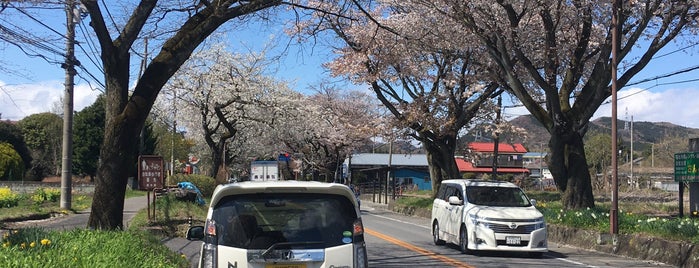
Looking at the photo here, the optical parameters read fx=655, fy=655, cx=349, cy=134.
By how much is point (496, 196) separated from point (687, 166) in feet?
25.4

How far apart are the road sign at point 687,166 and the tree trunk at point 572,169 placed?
284cm

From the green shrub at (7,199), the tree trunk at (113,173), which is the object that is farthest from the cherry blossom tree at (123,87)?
the green shrub at (7,199)

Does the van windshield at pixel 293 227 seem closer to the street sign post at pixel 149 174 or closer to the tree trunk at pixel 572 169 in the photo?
the street sign post at pixel 149 174

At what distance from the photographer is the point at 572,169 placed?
20.4 metres

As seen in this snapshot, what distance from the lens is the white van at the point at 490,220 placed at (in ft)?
47.9

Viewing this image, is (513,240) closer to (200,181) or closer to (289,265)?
(289,265)

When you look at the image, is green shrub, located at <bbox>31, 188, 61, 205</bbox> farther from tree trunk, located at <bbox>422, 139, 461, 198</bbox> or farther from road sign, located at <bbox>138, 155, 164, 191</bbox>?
tree trunk, located at <bbox>422, 139, 461, 198</bbox>

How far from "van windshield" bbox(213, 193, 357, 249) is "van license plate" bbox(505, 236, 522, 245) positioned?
9361 mm

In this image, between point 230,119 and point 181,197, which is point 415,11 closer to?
point 181,197

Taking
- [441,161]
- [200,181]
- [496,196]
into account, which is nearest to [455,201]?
[496,196]

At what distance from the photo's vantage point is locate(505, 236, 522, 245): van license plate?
47.8ft

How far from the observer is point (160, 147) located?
6788cm

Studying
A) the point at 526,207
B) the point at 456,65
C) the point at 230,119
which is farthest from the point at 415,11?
the point at 230,119

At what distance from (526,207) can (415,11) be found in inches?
313
